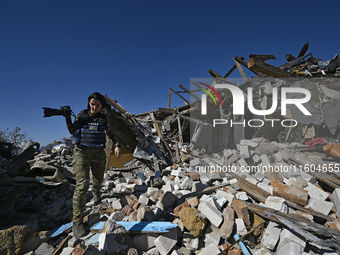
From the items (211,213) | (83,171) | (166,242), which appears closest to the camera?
(166,242)

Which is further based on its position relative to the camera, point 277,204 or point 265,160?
point 265,160

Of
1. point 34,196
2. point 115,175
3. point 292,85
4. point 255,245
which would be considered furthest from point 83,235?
point 292,85

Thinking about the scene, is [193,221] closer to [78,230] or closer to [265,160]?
[78,230]

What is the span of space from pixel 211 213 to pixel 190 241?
1.64 ft

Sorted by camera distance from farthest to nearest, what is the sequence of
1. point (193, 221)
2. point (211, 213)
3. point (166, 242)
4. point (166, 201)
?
point (166, 201), point (211, 213), point (193, 221), point (166, 242)

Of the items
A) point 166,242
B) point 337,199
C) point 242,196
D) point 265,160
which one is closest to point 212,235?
point 166,242

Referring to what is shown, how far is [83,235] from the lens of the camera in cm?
245

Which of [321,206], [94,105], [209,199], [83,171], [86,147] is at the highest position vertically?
[94,105]

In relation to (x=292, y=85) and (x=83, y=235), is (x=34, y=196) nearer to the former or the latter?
(x=83, y=235)

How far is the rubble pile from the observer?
221cm

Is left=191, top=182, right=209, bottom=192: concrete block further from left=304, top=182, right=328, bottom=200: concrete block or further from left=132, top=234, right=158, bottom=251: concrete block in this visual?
left=304, top=182, right=328, bottom=200: concrete block

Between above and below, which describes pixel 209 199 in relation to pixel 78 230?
above

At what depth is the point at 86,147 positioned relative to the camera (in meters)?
2.77

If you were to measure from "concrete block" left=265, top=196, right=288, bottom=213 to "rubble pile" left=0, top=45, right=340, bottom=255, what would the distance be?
→ 0.05 ft
